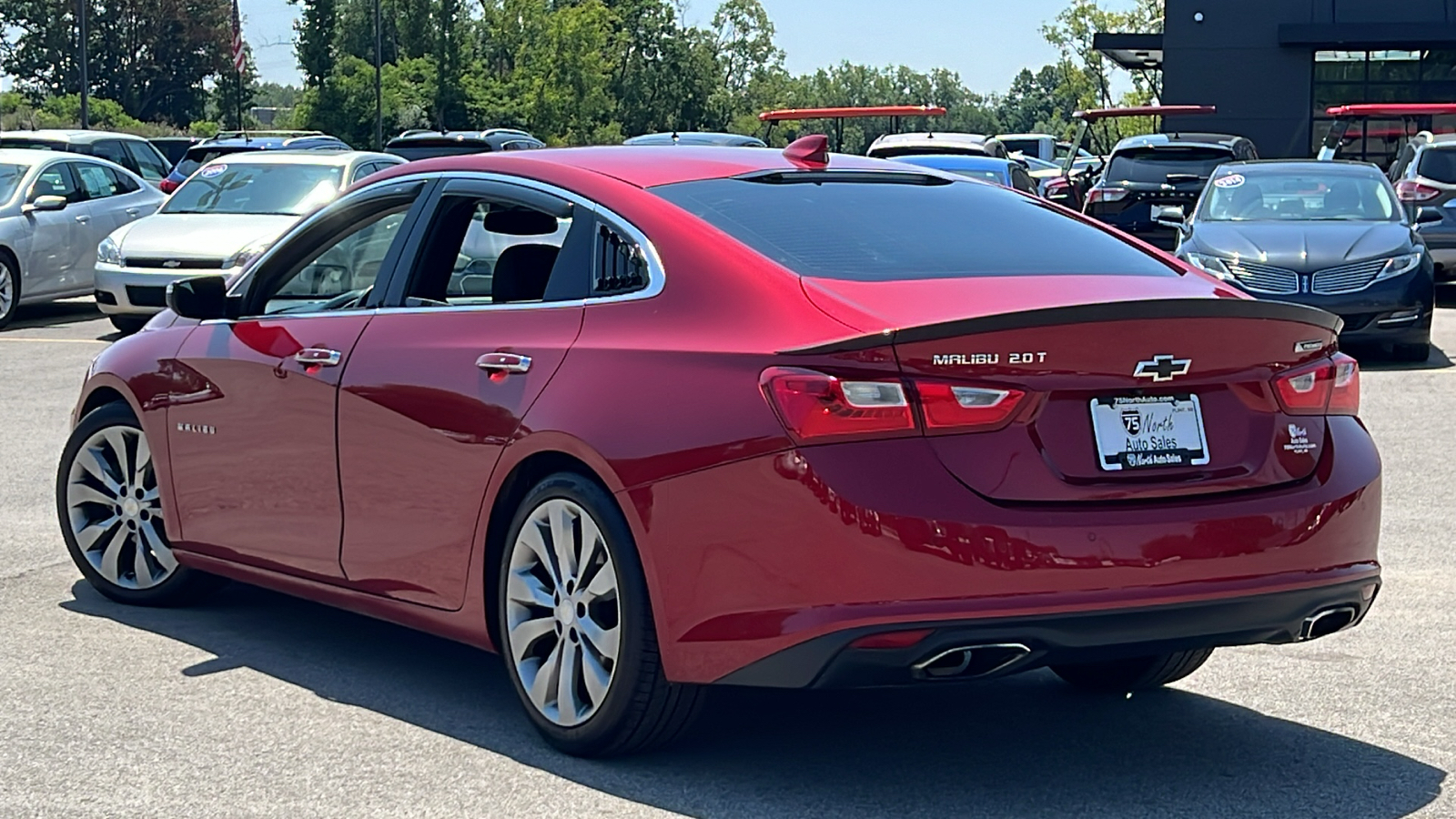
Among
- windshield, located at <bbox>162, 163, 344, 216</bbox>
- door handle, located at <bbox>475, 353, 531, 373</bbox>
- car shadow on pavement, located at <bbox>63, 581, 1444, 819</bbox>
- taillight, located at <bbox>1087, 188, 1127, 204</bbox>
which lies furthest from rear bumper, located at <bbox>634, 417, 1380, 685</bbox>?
taillight, located at <bbox>1087, 188, 1127, 204</bbox>

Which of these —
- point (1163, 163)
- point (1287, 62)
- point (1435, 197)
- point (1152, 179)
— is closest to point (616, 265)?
point (1435, 197)

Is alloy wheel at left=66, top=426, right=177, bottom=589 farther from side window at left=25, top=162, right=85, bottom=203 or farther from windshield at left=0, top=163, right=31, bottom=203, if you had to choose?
side window at left=25, top=162, right=85, bottom=203

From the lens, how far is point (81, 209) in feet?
62.5

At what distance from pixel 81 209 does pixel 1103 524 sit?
645 inches

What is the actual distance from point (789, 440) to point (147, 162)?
24346 mm

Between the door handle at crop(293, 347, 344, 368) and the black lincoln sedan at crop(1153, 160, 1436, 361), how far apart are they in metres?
9.43

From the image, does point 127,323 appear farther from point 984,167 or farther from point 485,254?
point 485,254

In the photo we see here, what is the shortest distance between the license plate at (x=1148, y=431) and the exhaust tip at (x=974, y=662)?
0.46m

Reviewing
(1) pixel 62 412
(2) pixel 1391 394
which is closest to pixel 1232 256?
(2) pixel 1391 394

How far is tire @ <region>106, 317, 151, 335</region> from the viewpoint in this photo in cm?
1720

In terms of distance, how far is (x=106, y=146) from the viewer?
1024 inches

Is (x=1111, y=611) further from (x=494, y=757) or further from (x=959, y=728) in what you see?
(x=494, y=757)

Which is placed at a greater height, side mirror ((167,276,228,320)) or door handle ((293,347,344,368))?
side mirror ((167,276,228,320))

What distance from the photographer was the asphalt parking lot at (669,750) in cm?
459
